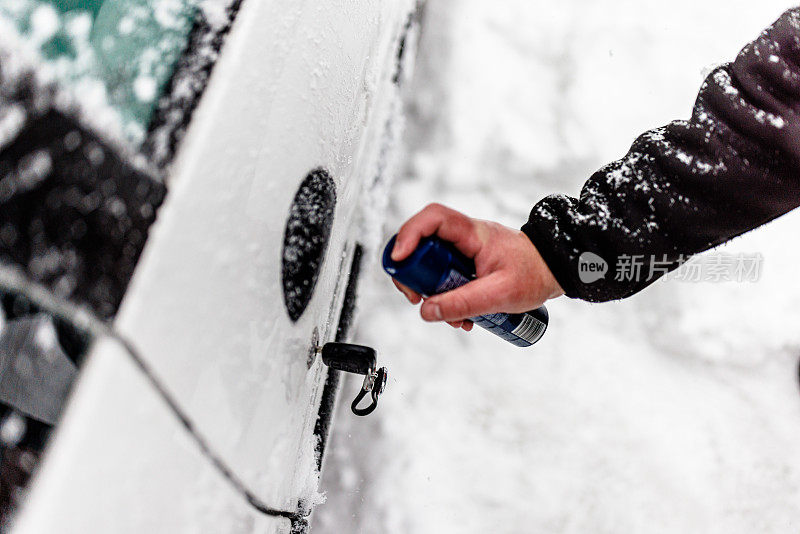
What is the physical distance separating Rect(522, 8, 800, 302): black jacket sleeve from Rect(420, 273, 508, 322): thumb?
155mm

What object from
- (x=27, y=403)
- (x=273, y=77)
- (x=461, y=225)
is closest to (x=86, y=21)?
(x=273, y=77)

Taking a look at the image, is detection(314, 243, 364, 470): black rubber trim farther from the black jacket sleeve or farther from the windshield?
the windshield

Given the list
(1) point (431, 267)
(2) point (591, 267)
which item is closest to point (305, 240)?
(1) point (431, 267)

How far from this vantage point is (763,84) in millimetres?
1123

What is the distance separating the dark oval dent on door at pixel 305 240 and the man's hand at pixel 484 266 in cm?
16

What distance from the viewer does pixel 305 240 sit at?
0.97 metres

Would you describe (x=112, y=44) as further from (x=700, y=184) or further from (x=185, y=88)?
(x=700, y=184)

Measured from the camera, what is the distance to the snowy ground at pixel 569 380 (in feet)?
5.67

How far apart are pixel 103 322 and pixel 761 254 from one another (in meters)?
2.28

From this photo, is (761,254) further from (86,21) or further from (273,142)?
(86,21)

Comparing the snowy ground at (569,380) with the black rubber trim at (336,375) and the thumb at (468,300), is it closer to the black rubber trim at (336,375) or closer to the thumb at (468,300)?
the black rubber trim at (336,375)

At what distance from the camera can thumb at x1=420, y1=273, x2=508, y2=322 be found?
110 cm

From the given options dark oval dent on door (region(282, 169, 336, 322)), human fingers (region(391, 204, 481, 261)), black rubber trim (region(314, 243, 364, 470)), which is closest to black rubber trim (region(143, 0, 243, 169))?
dark oval dent on door (region(282, 169, 336, 322))

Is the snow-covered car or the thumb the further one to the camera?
the thumb
